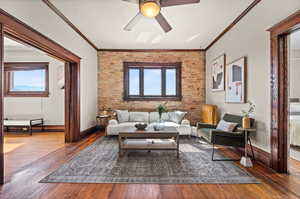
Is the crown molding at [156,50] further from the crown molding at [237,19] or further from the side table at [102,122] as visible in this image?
the side table at [102,122]

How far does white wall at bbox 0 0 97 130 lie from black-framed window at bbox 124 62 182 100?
4.28 ft

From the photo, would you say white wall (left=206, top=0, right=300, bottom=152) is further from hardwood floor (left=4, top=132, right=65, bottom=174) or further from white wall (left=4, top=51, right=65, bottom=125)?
white wall (left=4, top=51, right=65, bottom=125)

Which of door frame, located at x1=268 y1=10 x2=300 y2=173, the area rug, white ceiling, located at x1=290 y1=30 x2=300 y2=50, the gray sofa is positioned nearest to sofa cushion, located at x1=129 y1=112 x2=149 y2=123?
the gray sofa

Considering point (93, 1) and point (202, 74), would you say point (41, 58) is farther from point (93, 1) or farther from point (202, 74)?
point (202, 74)

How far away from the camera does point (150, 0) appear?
106 inches

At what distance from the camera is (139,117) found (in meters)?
6.11

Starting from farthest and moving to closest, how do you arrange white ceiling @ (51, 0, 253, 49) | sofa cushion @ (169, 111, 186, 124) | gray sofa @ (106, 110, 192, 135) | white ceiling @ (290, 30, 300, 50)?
sofa cushion @ (169, 111, 186, 124), gray sofa @ (106, 110, 192, 135), white ceiling @ (290, 30, 300, 50), white ceiling @ (51, 0, 253, 49)

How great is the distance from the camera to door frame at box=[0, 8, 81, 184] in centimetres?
258

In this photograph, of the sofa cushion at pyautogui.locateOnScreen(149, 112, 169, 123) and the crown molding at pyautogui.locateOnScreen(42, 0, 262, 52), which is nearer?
the crown molding at pyautogui.locateOnScreen(42, 0, 262, 52)

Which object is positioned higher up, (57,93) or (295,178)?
(57,93)

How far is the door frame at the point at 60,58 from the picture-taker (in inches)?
101

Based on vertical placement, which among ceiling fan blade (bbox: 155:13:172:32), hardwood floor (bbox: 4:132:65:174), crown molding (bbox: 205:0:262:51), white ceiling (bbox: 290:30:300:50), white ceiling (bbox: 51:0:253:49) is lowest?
hardwood floor (bbox: 4:132:65:174)

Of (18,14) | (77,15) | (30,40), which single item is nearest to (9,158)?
(30,40)

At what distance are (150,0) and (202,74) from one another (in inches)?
183
